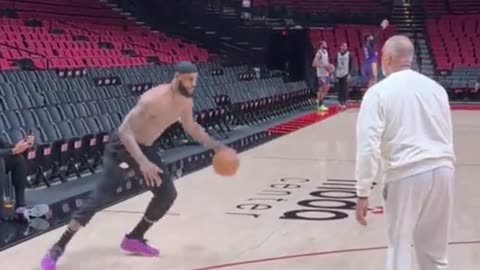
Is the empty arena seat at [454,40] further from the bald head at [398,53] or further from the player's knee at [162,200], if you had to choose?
the bald head at [398,53]

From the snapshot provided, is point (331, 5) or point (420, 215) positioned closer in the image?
point (420, 215)

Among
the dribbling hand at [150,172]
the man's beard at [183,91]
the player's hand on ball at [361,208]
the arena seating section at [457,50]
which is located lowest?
the arena seating section at [457,50]

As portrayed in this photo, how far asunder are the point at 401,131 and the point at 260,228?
3.22 meters

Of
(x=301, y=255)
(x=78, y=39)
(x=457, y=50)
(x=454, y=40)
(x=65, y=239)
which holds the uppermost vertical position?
(x=78, y=39)

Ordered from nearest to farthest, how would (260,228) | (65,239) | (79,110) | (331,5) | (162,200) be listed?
1. (65,239)
2. (162,200)
3. (260,228)
4. (79,110)
5. (331,5)

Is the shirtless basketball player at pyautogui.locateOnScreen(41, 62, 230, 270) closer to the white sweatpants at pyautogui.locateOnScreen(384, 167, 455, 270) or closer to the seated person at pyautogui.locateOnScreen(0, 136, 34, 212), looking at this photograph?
the seated person at pyautogui.locateOnScreen(0, 136, 34, 212)

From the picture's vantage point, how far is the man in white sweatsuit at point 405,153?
13.5 feet

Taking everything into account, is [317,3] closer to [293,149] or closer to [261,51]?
[261,51]

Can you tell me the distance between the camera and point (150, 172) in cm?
564

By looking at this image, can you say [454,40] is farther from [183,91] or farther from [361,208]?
[361,208]

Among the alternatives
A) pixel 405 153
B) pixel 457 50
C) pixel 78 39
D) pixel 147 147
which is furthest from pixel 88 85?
pixel 457 50

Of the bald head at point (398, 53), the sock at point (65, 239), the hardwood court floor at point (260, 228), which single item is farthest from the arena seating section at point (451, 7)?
the bald head at point (398, 53)

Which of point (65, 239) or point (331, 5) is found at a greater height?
point (331, 5)

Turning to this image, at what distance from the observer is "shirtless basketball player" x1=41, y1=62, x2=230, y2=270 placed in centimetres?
572
